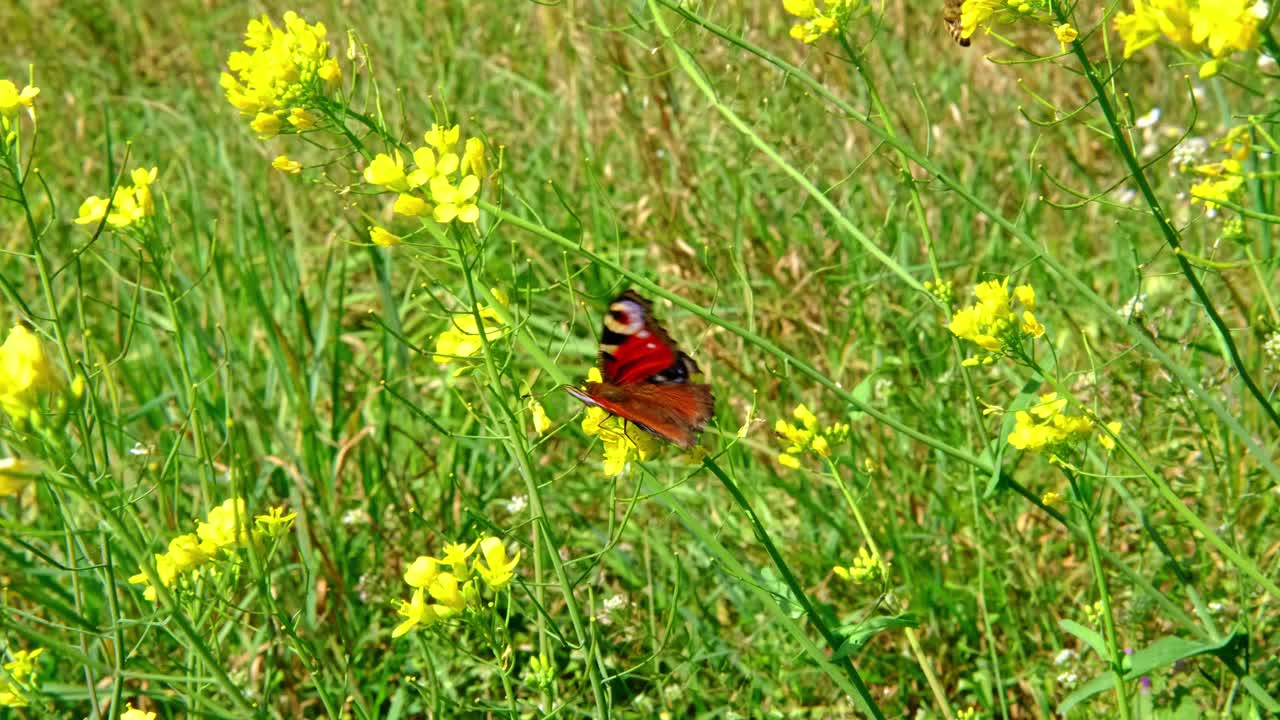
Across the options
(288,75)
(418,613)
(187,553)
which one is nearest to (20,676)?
(187,553)

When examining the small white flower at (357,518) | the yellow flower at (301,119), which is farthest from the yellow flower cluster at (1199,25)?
the small white flower at (357,518)

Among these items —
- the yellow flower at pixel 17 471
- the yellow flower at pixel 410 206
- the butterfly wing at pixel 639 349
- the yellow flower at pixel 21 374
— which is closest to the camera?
the yellow flower at pixel 17 471

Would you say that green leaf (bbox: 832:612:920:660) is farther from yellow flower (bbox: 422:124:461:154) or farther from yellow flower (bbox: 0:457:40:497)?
yellow flower (bbox: 0:457:40:497)

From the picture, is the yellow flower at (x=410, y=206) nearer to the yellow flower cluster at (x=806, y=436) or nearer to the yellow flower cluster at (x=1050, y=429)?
Result: the yellow flower cluster at (x=806, y=436)

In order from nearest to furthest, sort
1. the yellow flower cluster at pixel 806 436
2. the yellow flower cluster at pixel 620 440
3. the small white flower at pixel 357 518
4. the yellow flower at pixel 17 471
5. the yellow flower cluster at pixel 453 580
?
the yellow flower at pixel 17 471 → the yellow flower cluster at pixel 453 580 → the yellow flower cluster at pixel 620 440 → the yellow flower cluster at pixel 806 436 → the small white flower at pixel 357 518

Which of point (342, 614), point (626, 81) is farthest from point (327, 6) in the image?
point (342, 614)
